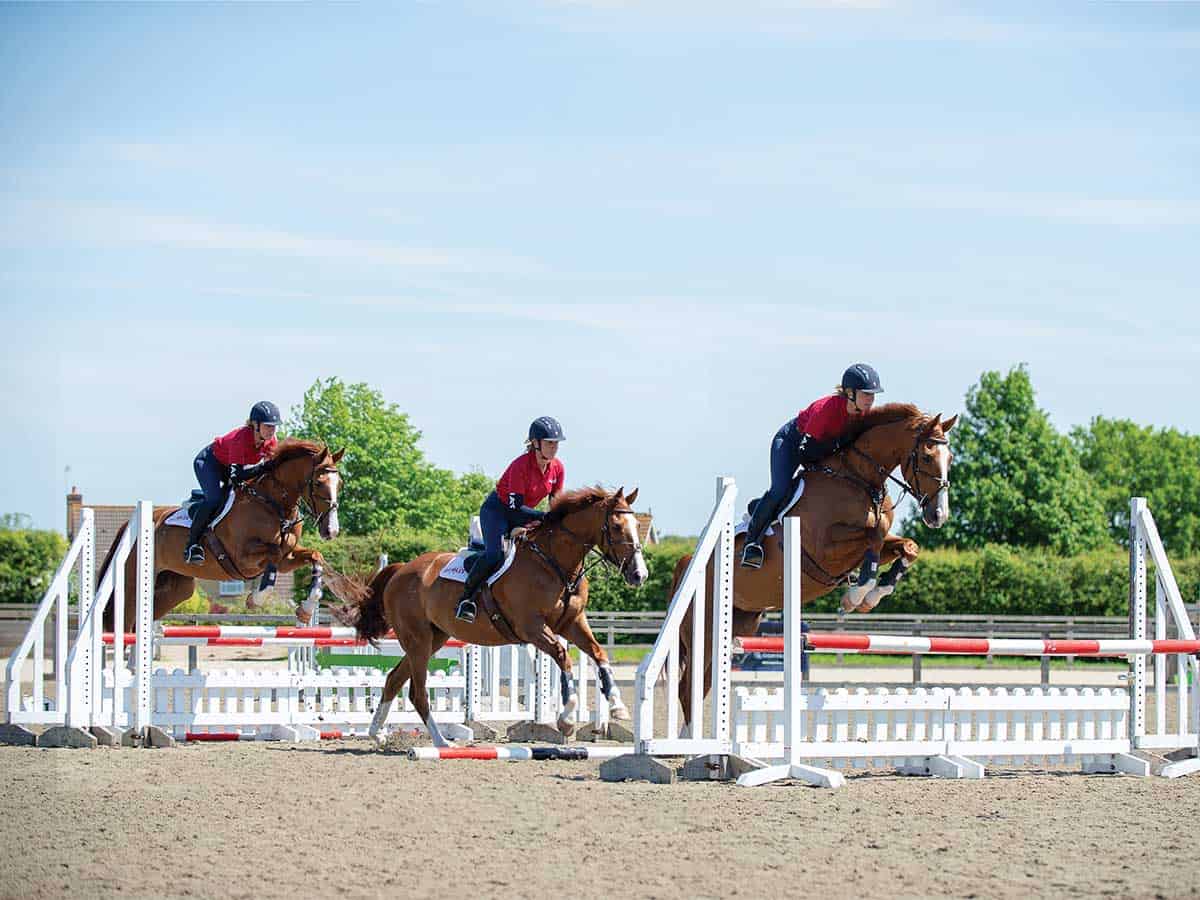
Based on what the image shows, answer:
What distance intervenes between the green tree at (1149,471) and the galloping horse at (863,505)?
149 feet

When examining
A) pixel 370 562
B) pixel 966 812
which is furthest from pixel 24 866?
pixel 370 562

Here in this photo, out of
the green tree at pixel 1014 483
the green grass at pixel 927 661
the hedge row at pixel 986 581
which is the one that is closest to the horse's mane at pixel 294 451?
the green grass at pixel 927 661

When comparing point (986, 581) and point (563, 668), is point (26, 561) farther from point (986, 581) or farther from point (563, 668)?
point (563, 668)

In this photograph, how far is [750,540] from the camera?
1020cm

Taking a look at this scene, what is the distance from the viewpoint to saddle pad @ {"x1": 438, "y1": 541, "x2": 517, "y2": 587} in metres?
10.4

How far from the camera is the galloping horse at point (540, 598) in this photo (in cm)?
986

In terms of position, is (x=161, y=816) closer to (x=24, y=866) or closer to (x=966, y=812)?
(x=24, y=866)

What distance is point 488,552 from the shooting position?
1048 centimetres

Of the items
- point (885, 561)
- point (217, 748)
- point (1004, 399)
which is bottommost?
point (217, 748)

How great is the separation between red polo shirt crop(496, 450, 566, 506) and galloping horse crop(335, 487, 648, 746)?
0.25 meters

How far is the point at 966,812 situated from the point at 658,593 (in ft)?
78.8

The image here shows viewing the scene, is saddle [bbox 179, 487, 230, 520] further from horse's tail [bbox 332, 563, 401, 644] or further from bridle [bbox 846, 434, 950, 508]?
bridle [bbox 846, 434, 950, 508]

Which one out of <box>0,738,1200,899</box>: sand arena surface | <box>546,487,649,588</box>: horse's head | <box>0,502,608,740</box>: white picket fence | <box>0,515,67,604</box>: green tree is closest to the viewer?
<box>0,738,1200,899</box>: sand arena surface

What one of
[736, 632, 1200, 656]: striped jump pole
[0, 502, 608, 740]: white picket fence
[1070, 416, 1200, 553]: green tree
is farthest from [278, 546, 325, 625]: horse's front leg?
[1070, 416, 1200, 553]: green tree
